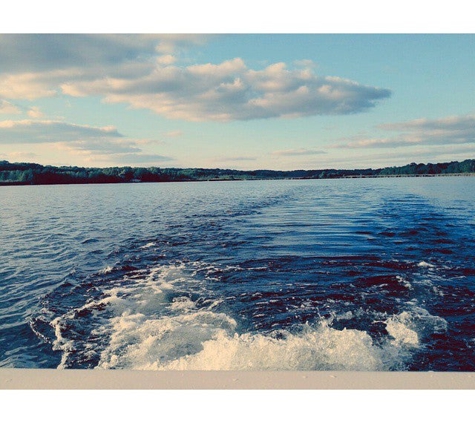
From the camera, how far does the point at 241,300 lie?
6.98m

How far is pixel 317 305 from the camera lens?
664 centimetres

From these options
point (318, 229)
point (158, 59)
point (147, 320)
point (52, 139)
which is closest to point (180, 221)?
point (318, 229)

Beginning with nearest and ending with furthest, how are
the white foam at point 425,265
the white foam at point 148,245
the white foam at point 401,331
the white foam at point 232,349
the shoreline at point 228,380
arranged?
the shoreline at point 228,380 < the white foam at point 232,349 < the white foam at point 401,331 < the white foam at point 425,265 < the white foam at point 148,245

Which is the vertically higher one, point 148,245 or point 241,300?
point 148,245

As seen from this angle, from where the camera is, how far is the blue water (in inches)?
200

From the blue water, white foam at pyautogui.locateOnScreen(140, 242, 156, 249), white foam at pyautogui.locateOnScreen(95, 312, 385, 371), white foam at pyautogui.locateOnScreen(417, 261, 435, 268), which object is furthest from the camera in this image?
white foam at pyautogui.locateOnScreen(140, 242, 156, 249)

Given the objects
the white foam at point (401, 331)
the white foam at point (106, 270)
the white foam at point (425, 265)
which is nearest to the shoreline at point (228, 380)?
the white foam at point (401, 331)

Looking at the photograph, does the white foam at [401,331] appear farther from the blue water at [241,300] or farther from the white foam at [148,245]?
the white foam at [148,245]

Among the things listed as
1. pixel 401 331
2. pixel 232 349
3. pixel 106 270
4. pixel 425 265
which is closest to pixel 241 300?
pixel 232 349

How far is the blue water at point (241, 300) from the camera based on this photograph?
5090 millimetres

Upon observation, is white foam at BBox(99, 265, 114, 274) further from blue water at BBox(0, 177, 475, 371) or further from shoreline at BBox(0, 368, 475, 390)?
shoreline at BBox(0, 368, 475, 390)

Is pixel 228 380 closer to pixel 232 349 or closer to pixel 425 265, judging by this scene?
pixel 232 349

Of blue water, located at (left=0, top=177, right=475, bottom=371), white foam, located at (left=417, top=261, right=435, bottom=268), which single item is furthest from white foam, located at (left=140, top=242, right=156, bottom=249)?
white foam, located at (left=417, top=261, right=435, bottom=268)

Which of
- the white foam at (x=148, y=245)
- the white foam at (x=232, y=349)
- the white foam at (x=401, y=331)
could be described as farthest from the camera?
the white foam at (x=148, y=245)
